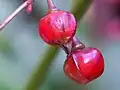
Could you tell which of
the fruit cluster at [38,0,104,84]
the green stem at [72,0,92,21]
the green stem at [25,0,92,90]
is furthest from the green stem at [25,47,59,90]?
the fruit cluster at [38,0,104,84]

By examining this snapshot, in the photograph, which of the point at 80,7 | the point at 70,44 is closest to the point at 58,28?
the point at 70,44

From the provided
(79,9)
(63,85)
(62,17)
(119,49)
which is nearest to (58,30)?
(62,17)

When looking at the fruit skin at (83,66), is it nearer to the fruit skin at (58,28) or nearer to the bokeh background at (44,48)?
A: the fruit skin at (58,28)

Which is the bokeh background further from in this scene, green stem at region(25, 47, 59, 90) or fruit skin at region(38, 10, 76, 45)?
fruit skin at region(38, 10, 76, 45)

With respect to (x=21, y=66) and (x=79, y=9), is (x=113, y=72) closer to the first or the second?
(x=21, y=66)

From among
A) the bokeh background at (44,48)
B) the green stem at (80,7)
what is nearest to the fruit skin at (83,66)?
the green stem at (80,7)

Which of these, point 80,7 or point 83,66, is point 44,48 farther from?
point 83,66
